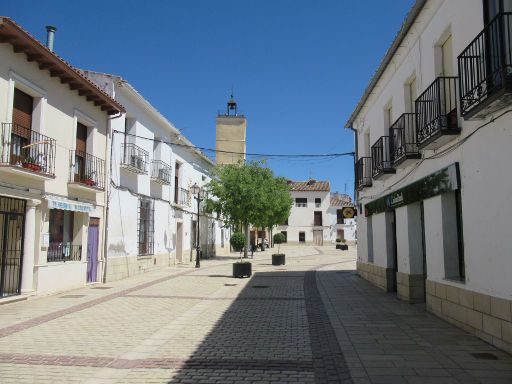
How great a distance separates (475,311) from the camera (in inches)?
259

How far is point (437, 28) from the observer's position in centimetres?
812

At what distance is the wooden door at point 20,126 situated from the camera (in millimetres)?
9672

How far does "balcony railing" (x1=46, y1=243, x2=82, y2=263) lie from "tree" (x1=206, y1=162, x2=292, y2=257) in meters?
14.3

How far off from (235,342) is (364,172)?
8.91 m

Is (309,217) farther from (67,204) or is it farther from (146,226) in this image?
(67,204)

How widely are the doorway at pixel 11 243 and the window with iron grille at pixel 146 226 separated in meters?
6.66

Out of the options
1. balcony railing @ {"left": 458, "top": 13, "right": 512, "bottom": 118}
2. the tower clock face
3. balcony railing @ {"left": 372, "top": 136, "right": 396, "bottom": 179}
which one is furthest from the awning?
balcony railing @ {"left": 458, "top": 13, "right": 512, "bottom": 118}

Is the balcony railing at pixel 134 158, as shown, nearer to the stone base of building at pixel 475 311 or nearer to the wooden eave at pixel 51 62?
the wooden eave at pixel 51 62

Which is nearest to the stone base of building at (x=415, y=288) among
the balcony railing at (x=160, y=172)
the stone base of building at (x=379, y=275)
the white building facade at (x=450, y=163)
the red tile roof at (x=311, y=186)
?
the white building facade at (x=450, y=163)

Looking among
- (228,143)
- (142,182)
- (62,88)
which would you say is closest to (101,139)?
(62,88)

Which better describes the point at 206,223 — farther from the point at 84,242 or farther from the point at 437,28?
the point at 437,28

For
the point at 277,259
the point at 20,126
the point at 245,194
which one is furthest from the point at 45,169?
the point at 245,194

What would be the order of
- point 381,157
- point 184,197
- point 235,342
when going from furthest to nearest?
point 184,197 < point 381,157 < point 235,342

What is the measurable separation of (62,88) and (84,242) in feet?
13.9
